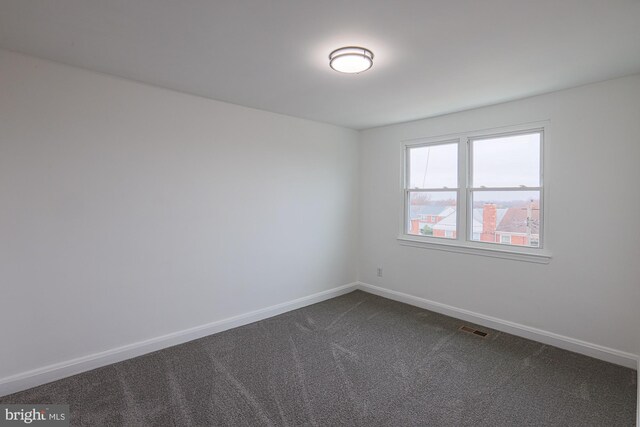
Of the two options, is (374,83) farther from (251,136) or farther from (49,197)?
(49,197)

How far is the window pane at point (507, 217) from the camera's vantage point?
3441mm

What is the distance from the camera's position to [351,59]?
235 centimetres

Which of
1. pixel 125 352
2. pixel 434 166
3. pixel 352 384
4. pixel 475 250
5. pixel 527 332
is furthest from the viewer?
pixel 434 166

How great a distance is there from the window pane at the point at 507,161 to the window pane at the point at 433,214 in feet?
1.44

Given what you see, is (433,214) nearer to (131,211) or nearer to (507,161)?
(507,161)

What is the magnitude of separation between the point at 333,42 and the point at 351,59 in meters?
0.21

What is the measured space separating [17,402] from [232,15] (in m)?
3.10

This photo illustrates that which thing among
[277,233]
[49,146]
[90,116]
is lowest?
[277,233]

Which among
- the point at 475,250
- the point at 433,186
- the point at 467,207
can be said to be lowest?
the point at 475,250

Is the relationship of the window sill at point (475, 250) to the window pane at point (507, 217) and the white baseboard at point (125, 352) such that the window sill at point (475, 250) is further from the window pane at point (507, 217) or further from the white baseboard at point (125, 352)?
the white baseboard at point (125, 352)

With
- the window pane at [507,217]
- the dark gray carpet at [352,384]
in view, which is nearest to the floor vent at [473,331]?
the dark gray carpet at [352,384]

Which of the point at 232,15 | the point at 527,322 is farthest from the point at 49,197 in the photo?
the point at 527,322

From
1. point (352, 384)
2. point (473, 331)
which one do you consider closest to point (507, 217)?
point (473, 331)

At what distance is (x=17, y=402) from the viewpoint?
2.34 meters
